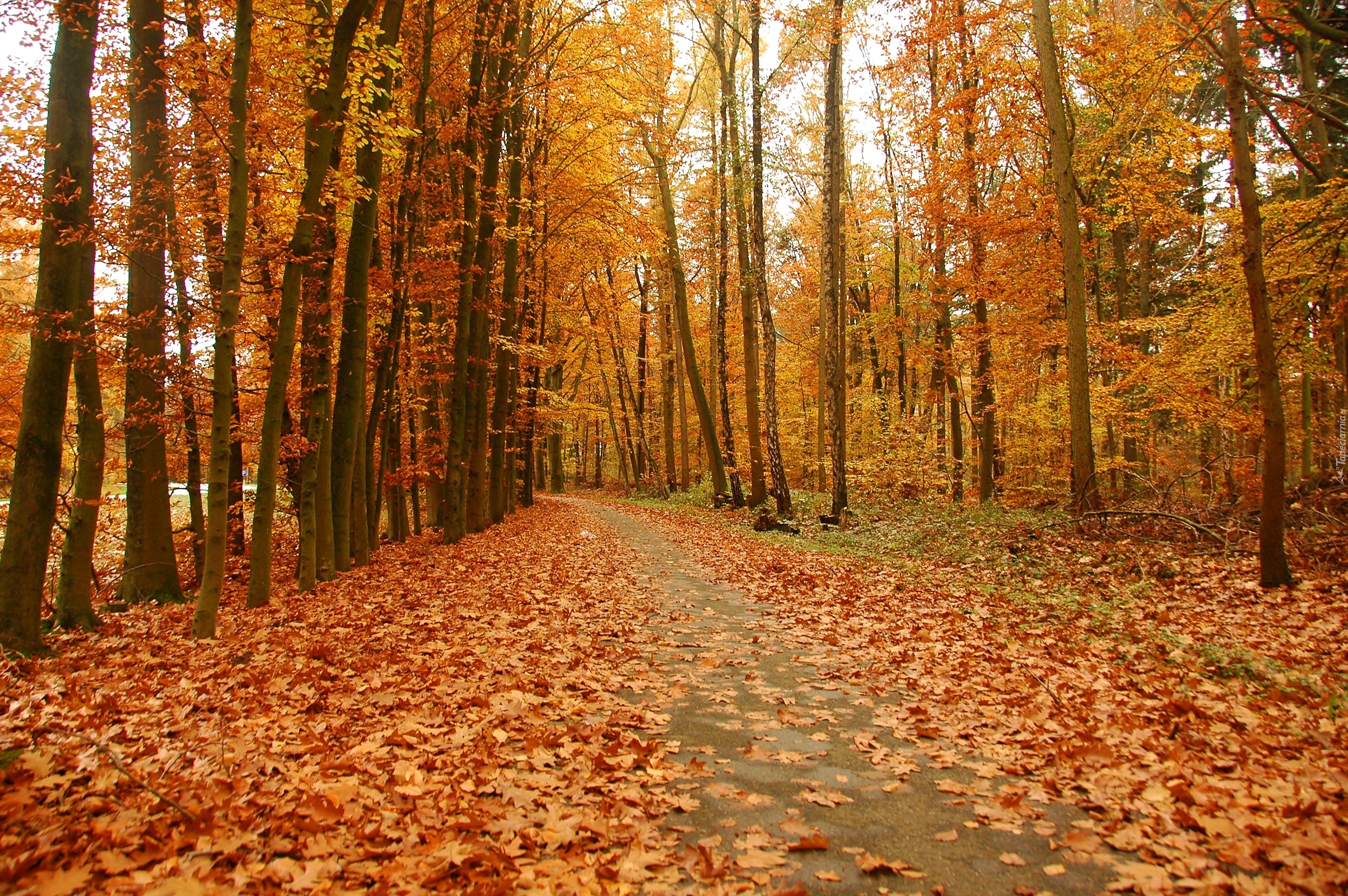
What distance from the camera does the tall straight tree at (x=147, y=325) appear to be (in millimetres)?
8648

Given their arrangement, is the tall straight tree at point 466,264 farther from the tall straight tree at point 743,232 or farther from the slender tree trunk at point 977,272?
the slender tree trunk at point 977,272

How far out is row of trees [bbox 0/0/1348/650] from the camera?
804 centimetres

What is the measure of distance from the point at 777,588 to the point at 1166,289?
1931cm

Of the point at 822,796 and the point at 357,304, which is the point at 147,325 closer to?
the point at 357,304

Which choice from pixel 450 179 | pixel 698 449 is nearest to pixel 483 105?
pixel 450 179

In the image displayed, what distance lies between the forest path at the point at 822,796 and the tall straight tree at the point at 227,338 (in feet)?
16.0

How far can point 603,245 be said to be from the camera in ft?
72.4

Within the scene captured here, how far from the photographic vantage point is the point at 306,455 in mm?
10773

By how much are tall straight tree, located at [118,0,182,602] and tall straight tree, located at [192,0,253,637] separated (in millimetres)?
1690

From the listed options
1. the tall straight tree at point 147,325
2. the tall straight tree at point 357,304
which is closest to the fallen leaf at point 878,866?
the tall straight tree at point 147,325

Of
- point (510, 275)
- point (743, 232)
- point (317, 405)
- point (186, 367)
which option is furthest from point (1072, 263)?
point (186, 367)

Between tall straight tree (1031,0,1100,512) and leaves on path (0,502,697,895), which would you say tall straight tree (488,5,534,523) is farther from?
leaves on path (0,502,697,895)

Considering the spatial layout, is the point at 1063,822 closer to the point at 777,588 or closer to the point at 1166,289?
the point at 777,588

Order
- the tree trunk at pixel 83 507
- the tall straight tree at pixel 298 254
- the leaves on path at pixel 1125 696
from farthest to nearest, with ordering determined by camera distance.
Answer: the tall straight tree at pixel 298 254, the tree trunk at pixel 83 507, the leaves on path at pixel 1125 696
